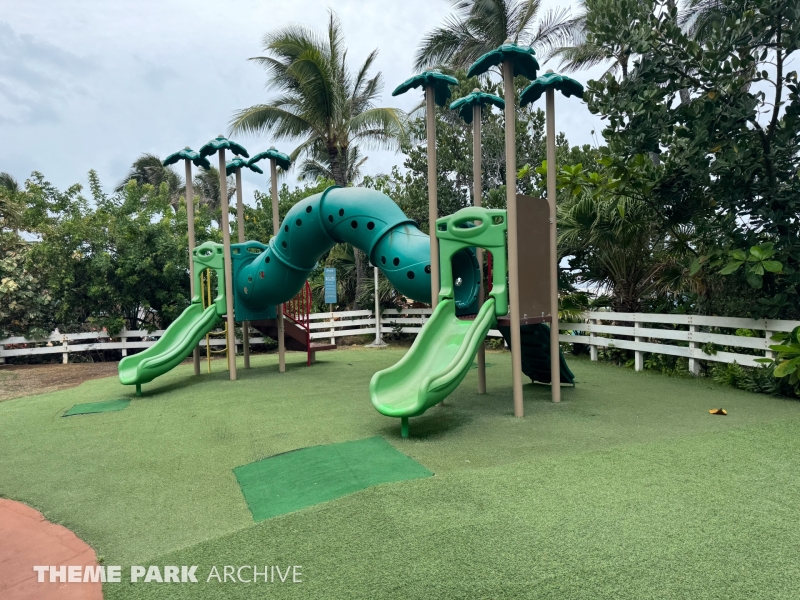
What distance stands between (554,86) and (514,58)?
0.85 meters

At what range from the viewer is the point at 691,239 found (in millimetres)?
8203

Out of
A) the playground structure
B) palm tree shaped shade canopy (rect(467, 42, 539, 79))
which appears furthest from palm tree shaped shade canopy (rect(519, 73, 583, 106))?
palm tree shaped shade canopy (rect(467, 42, 539, 79))

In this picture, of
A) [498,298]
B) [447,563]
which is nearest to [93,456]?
[447,563]

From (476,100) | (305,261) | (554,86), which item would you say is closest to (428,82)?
(476,100)

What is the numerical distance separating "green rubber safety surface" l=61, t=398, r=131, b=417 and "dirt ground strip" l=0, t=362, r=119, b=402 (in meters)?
2.04

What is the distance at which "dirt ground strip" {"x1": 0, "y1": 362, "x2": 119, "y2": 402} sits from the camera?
9.18m

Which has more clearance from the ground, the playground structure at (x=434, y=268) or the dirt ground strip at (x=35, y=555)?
the playground structure at (x=434, y=268)

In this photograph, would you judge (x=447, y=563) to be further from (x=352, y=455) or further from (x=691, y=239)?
(x=691, y=239)

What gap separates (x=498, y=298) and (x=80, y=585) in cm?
438

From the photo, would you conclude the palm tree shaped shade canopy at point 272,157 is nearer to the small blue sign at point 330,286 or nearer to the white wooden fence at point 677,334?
the small blue sign at point 330,286

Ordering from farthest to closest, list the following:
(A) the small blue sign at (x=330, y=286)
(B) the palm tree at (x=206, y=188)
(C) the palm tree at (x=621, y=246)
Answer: (B) the palm tree at (x=206, y=188)
(A) the small blue sign at (x=330, y=286)
(C) the palm tree at (x=621, y=246)

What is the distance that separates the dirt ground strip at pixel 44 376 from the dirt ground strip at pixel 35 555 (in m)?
5.89

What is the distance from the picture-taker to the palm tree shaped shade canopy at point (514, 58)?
561 centimetres

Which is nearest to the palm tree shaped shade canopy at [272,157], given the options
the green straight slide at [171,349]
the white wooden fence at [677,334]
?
the green straight slide at [171,349]
